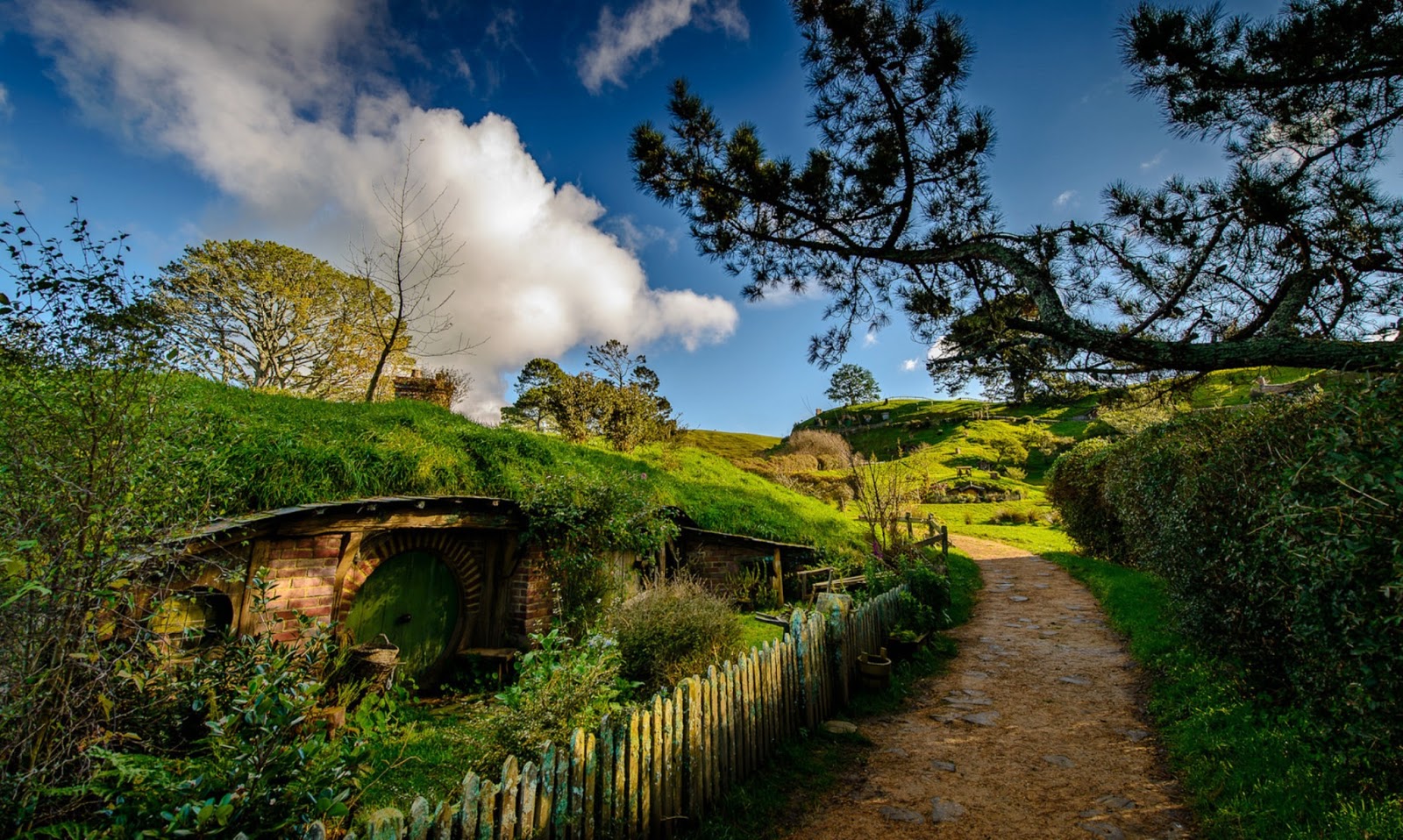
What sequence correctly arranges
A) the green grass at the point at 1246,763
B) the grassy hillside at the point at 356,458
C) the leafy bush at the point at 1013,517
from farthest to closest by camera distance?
the leafy bush at the point at 1013,517, the grassy hillside at the point at 356,458, the green grass at the point at 1246,763

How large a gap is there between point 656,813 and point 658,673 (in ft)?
8.08

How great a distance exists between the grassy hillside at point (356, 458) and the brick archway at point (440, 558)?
2.20 ft

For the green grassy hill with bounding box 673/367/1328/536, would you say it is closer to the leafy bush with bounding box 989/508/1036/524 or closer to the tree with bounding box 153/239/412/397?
the leafy bush with bounding box 989/508/1036/524

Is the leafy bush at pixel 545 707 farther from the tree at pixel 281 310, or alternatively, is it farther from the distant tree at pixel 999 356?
the tree at pixel 281 310

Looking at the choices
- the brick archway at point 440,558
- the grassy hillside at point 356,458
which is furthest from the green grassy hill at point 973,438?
the brick archway at point 440,558

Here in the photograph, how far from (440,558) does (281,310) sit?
72.3 ft

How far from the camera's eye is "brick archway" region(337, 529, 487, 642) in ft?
24.4

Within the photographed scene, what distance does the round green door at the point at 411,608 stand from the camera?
301 inches

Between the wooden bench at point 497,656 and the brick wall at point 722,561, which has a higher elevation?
the brick wall at point 722,561

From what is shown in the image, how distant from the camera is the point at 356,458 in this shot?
7949mm

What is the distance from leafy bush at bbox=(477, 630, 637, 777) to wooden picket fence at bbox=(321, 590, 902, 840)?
163 millimetres

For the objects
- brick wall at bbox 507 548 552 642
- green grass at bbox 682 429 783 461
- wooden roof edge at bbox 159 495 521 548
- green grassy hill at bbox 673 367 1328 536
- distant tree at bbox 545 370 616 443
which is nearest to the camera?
wooden roof edge at bbox 159 495 521 548

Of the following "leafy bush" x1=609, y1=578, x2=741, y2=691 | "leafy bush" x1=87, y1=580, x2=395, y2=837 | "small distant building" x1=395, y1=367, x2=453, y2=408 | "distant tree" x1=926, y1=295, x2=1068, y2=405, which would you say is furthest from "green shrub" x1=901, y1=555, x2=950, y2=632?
"small distant building" x1=395, y1=367, x2=453, y2=408

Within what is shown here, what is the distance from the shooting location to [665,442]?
70.6ft
